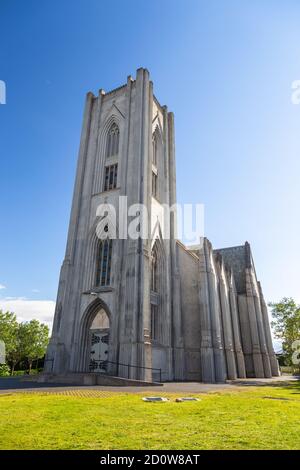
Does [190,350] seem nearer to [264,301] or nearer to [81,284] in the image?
[81,284]

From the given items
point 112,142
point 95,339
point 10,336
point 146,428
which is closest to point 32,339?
point 10,336

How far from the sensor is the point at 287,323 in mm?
37625

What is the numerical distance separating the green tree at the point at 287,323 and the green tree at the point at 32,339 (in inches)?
1506

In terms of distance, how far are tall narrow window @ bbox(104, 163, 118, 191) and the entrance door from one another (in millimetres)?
13301

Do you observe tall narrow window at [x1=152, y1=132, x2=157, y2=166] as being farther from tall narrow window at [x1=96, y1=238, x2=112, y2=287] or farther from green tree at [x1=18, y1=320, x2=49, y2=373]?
green tree at [x1=18, y1=320, x2=49, y2=373]

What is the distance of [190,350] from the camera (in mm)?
26359

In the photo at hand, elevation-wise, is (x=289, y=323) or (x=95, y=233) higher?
(x=95, y=233)

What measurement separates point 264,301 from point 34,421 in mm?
42250

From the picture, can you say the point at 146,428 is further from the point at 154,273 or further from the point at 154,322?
the point at 154,273

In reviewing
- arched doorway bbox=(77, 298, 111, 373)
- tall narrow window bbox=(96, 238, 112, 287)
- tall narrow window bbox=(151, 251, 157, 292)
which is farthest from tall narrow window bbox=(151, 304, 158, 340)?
tall narrow window bbox=(96, 238, 112, 287)

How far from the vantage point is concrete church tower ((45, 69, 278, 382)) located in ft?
71.1

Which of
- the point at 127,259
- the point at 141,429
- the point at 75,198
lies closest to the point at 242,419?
the point at 141,429

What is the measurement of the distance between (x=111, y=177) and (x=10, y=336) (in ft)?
110
